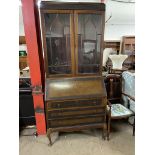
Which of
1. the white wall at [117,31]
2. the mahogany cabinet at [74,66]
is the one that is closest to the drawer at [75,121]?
the mahogany cabinet at [74,66]

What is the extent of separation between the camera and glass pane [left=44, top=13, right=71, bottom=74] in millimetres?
2170

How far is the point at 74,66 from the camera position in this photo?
233cm

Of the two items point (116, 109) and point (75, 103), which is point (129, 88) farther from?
point (75, 103)

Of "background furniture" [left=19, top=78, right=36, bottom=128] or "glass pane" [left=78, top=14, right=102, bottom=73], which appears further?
"background furniture" [left=19, top=78, right=36, bottom=128]

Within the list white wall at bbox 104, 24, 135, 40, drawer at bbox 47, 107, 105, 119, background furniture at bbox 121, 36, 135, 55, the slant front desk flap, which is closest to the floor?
drawer at bbox 47, 107, 105, 119

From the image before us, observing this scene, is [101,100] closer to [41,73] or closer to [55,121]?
[55,121]

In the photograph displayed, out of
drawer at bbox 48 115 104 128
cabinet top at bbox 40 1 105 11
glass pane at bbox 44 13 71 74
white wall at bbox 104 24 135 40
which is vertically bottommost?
drawer at bbox 48 115 104 128

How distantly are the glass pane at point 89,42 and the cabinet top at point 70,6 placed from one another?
105 millimetres

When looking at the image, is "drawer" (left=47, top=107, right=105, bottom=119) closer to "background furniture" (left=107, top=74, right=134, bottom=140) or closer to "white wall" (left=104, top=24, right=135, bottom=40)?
"background furniture" (left=107, top=74, right=134, bottom=140)

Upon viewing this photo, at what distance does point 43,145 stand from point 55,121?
17.3 inches
